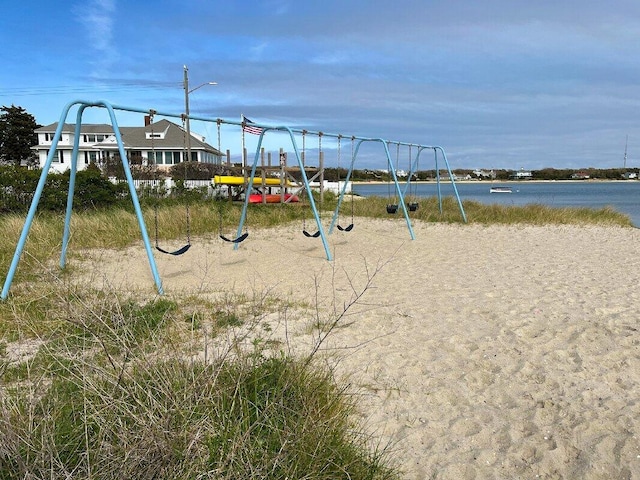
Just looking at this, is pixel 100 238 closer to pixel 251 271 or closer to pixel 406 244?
pixel 251 271

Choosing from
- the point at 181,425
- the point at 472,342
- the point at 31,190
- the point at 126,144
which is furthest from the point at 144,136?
the point at 181,425

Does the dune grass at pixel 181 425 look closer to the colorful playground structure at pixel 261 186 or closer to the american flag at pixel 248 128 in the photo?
the american flag at pixel 248 128

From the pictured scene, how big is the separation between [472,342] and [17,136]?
170 feet

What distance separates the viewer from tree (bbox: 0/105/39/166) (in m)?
46.5

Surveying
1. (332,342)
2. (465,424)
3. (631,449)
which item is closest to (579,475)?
(631,449)

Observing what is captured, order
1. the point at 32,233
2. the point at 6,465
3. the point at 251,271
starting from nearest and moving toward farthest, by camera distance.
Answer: the point at 6,465, the point at 251,271, the point at 32,233

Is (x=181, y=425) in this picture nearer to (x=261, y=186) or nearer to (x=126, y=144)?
(x=261, y=186)

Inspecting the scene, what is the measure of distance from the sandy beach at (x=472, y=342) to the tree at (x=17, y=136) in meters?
44.8

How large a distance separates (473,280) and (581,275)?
164cm

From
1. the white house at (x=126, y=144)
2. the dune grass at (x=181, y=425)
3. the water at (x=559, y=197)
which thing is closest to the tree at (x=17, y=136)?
the white house at (x=126, y=144)

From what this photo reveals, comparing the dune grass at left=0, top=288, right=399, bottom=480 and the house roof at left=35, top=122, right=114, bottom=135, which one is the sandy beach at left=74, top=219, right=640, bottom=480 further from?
the house roof at left=35, top=122, right=114, bottom=135

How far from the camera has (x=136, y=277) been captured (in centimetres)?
710

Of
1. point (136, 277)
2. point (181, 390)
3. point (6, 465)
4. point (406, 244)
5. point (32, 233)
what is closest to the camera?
point (6, 465)

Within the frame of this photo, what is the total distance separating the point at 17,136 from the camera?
154ft
